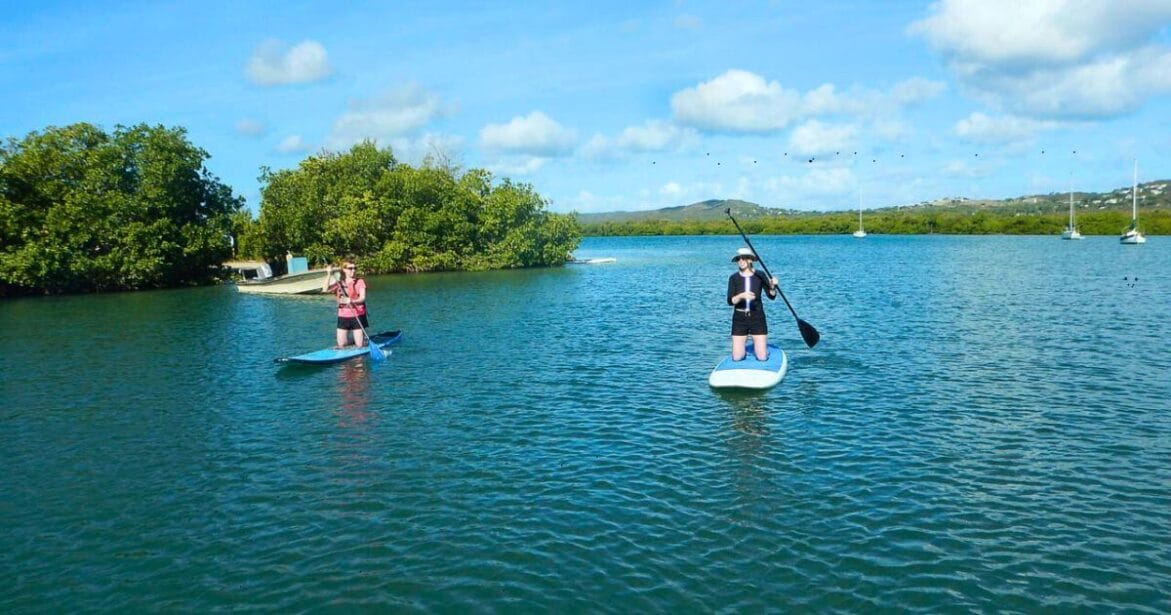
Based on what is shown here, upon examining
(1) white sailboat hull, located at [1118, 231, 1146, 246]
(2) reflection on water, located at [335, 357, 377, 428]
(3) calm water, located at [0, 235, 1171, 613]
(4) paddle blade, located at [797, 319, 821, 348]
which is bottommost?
(3) calm water, located at [0, 235, 1171, 613]

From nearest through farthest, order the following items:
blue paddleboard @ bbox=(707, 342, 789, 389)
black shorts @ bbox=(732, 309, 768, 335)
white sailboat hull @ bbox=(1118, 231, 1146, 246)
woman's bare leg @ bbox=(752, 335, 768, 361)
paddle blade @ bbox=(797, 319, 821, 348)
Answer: blue paddleboard @ bbox=(707, 342, 789, 389)
black shorts @ bbox=(732, 309, 768, 335)
woman's bare leg @ bbox=(752, 335, 768, 361)
paddle blade @ bbox=(797, 319, 821, 348)
white sailboat hull @ bbox=(1118, 231, 1146, 246)

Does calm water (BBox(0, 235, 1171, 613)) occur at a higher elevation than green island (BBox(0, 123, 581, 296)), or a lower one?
lower

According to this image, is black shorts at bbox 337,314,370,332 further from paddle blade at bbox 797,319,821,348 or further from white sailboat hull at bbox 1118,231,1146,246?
white sailboat hull at bbox 1118,231,1146,246

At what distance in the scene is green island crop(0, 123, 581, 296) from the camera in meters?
63.2

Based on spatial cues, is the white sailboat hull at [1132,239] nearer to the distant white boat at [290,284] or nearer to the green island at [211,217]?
the green island at [211,217]

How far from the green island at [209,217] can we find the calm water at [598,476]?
38.2m

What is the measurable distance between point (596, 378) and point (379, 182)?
6329 centimetres

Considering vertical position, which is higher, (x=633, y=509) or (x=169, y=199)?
(x=169, y=199)

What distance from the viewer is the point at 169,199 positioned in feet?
224

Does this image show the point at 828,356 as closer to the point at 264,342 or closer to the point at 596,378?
the point at 596,378

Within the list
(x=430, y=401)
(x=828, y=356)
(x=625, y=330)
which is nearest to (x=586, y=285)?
(x=625, y=330)

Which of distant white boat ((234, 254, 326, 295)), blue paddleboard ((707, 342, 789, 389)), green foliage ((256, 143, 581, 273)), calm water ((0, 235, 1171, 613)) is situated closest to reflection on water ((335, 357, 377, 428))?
calm water ((0, 235, 1171, 613))

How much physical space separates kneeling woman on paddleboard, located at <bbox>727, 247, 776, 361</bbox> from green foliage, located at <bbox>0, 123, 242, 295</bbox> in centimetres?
6005

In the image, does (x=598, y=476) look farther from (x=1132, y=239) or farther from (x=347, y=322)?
(x=1132, y=239)
